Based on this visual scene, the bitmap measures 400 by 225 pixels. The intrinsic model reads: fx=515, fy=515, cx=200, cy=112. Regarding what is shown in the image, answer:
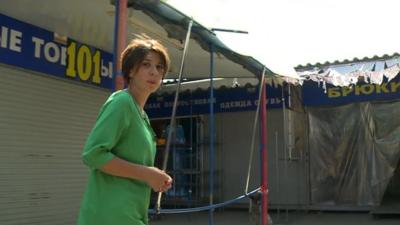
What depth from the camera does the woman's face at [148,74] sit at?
2.28 meters

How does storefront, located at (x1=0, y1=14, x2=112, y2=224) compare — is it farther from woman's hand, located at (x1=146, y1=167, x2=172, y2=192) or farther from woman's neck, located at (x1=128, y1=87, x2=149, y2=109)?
woman's hand, located at (x1=146, y1=167, x2=172, y2=192)

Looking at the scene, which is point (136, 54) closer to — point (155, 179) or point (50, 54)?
point (155, 179)

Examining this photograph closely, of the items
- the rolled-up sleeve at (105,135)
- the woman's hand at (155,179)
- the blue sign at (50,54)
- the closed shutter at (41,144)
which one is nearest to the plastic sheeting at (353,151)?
the blue sign at (50,54)

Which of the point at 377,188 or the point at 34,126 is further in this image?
the point at 377,188

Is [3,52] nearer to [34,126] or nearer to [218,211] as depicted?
[34,126]

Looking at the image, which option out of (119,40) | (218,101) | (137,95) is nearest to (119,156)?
(137,95)

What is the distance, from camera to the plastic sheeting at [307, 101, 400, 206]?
33.6 ft

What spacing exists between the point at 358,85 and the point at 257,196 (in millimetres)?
4456

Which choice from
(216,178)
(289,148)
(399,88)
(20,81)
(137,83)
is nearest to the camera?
(137,83)

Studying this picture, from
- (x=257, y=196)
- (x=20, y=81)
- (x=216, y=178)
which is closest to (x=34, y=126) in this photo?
(x=20, y=81)

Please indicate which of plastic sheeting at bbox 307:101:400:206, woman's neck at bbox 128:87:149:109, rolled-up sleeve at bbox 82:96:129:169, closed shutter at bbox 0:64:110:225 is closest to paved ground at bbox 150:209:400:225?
plastic sheeting at bbox 307:101:400:206

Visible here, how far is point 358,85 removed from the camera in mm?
10398

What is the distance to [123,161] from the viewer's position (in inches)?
82.0

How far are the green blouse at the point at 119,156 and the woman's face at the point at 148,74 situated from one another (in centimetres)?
11
